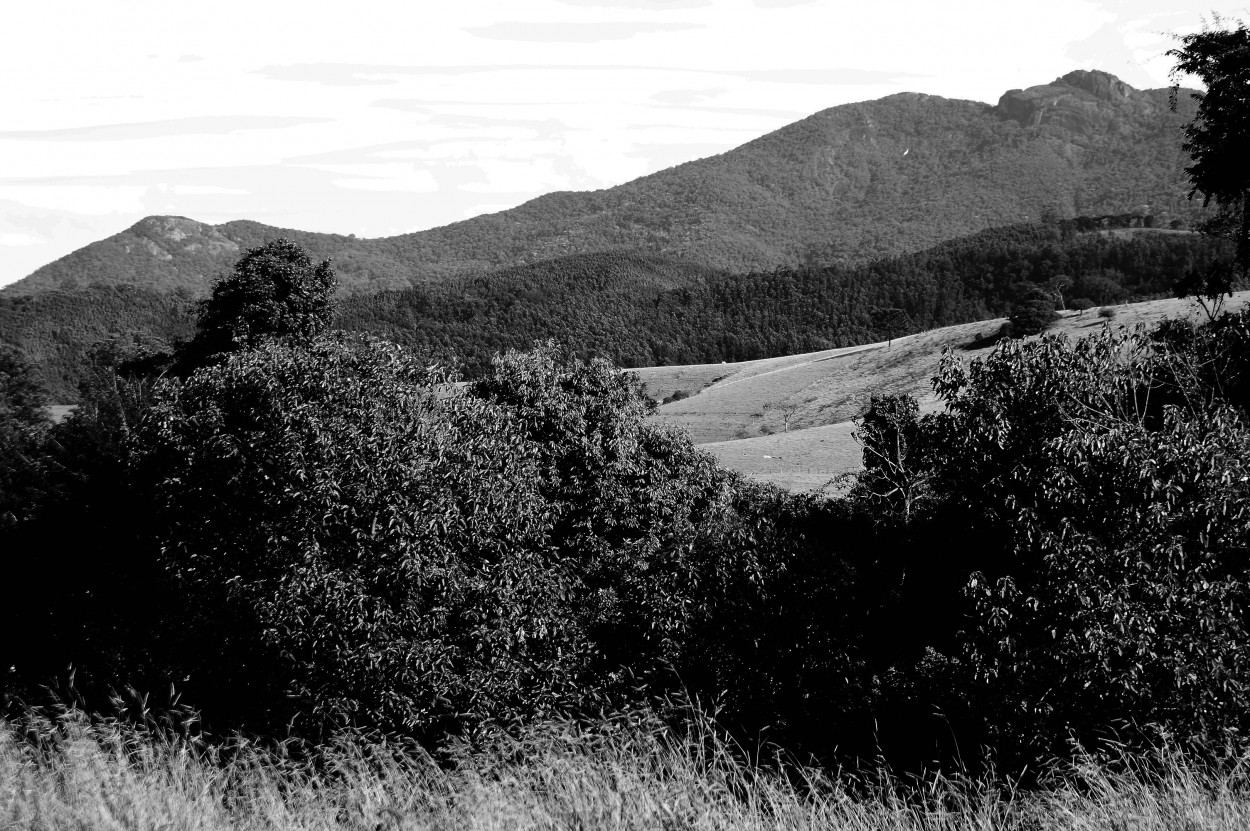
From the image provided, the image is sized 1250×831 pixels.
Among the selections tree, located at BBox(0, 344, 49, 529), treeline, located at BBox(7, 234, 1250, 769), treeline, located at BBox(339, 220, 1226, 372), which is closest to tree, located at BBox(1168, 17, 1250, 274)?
treeline, located at BBox(7, 234, 1250, 769)

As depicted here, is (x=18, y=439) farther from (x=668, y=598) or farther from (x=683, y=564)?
(x=668, y=598)

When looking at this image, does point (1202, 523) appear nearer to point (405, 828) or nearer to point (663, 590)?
point (663, 590)

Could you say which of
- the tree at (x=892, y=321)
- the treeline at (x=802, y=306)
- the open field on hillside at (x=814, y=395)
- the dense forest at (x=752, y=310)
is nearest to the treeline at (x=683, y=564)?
the open field on hillside at (x=814, y=395)

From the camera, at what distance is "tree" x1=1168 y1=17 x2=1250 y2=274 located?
77.9ft

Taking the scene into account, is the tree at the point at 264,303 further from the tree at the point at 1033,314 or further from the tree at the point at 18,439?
the tree at the point at 1033,314

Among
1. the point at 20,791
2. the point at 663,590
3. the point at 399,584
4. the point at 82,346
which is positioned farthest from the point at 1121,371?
the point at 82,346

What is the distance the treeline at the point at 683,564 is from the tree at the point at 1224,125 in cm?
677

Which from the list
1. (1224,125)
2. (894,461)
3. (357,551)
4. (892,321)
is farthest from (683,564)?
(892,321)

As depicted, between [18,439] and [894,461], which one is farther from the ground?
[18,439]

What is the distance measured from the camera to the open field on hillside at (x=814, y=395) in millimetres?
61638

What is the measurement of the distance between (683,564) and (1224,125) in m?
17.4

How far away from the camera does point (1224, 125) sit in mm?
24188

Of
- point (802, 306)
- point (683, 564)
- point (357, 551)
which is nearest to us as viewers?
point (357, 551)

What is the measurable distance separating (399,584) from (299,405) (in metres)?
3.37
